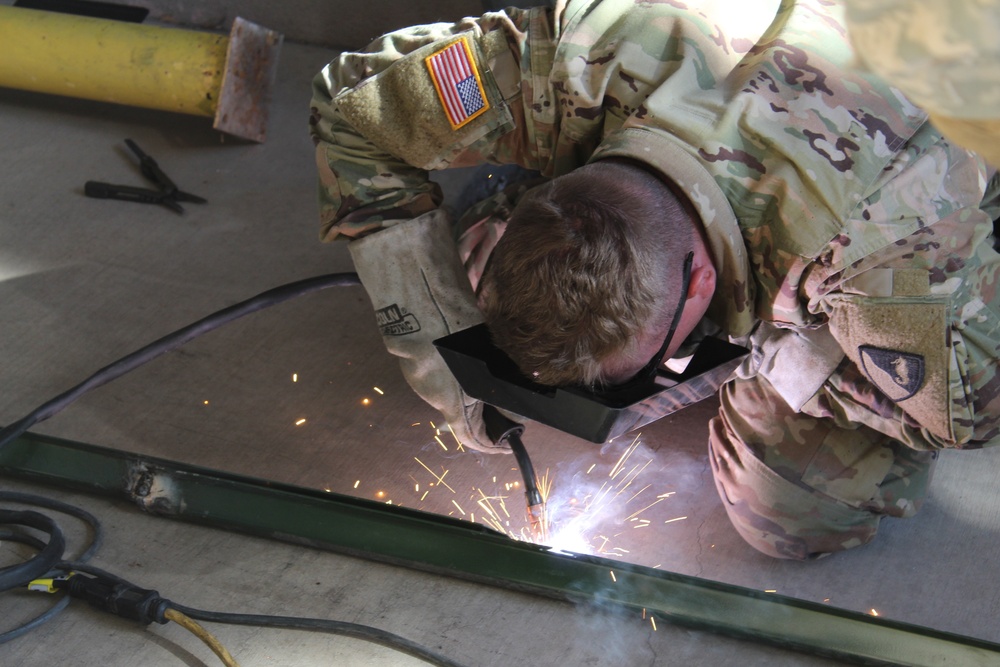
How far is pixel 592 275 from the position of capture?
1439mm

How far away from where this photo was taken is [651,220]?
1495 millimetres

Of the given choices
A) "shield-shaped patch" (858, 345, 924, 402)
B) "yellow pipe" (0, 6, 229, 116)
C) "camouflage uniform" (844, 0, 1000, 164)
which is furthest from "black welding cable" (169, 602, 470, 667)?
"yellow pipe" (0, 6, 229, 116)

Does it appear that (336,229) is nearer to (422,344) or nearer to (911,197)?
(422,344)

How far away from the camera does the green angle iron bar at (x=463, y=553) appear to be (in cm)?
151

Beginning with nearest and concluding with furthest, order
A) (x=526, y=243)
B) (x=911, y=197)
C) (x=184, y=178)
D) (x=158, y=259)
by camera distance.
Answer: (x=526, y=243), (x=911, y=197), (x=158, y=259), (x=184, y=178)

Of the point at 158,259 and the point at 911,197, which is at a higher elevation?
the point at 911,197

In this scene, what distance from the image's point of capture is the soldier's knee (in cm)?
194

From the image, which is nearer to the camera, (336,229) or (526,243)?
(526,243)

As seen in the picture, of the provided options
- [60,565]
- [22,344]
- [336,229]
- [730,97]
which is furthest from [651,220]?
[22,344]

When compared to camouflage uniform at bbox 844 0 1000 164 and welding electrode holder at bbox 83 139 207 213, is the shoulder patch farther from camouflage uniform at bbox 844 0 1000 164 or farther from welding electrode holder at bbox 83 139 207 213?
camouflage uniform at bbox 844 0 1000 164

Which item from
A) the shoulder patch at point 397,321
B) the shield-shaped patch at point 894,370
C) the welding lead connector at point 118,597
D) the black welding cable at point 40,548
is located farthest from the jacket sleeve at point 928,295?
the black welding cable at point 40,548

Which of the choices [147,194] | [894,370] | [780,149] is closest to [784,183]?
[780,149]

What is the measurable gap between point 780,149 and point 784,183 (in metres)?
0.05

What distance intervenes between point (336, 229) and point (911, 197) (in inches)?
41.4
